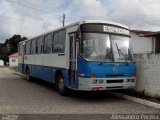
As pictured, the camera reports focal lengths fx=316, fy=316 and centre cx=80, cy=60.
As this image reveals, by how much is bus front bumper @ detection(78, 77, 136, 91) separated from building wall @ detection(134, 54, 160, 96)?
2.80 ft

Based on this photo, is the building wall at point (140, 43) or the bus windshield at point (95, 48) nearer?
the bus windshield at point (95, 48)

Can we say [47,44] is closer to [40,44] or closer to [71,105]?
[40,44]

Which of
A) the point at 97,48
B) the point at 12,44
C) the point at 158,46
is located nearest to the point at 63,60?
the point at 97,48

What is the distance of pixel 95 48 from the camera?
1177 cm

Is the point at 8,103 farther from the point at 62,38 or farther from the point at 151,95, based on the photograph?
the point at 151,95

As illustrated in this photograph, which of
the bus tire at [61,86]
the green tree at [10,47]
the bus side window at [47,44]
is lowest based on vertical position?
the bus tire at [61,86]

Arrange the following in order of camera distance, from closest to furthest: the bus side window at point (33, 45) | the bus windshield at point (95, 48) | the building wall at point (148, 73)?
the bus windshield at point (95, 48) < the building wall at point (148, 73) < the bus side window at point (33, 45)

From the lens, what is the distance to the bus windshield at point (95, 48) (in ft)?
38.5

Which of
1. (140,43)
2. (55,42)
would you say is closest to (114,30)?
(55,42)

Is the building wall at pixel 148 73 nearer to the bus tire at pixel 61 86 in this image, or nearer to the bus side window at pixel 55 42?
the bus tire at pixel 61 86

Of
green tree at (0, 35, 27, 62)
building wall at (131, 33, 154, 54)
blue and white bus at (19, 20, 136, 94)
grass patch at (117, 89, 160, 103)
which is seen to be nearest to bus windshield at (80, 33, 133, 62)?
blue and white bus at (19, 20, 136, 94)

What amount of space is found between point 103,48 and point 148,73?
2212 mm

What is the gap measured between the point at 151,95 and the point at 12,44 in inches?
3675

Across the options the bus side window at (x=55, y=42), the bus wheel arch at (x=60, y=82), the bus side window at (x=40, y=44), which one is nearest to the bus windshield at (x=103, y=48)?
the bus wheel arch at (x=60, y=82)
